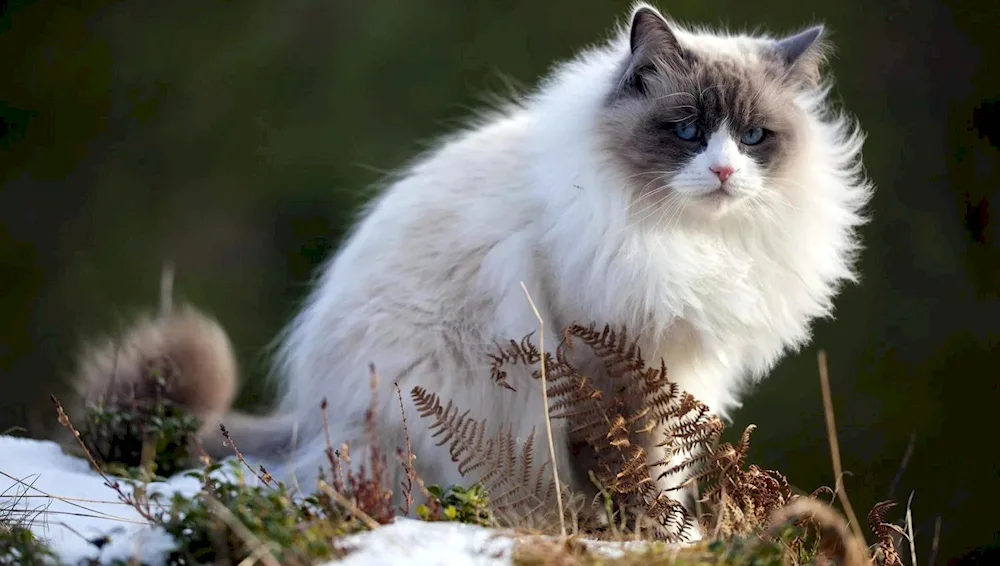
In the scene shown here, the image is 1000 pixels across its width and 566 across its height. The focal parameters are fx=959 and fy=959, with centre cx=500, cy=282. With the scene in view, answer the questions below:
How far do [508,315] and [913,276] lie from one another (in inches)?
153

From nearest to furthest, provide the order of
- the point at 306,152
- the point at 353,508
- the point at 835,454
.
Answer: the point at 353,508 → the point at 835,454 → the point at 306,152

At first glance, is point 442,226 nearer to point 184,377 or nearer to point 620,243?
point 620,243

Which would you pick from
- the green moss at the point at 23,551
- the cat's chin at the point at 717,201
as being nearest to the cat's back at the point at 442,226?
the cat's chin at the point at 717,201

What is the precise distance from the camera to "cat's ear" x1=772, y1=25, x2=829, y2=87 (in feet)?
7.48

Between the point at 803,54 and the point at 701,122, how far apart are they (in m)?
0.36

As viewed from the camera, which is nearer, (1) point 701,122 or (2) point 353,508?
(2) point 353,508

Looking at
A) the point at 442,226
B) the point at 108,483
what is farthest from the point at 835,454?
the point at 108,483

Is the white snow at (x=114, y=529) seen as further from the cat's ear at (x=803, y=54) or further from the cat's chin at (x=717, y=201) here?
the cat's ear at (x=803, y=54)

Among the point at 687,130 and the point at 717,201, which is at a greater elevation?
the point at 687,130

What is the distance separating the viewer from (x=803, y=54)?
7.48 ft

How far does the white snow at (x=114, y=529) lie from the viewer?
4.69 feet

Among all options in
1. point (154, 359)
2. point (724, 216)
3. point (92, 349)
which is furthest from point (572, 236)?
point (92, 349)

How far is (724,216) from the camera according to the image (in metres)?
2.23

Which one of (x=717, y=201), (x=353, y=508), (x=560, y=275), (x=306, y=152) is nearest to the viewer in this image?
(x=353, y=508)
